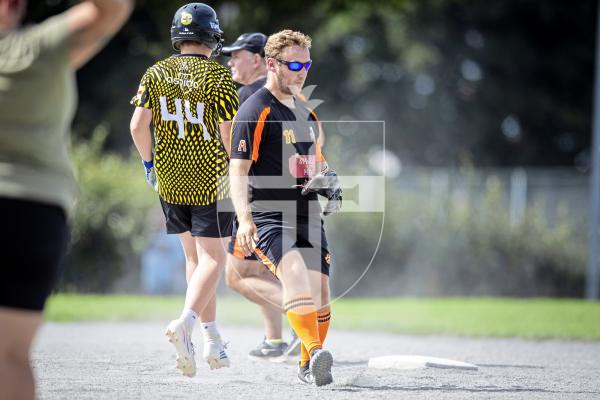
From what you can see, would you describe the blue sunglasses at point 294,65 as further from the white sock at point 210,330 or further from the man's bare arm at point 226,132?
the white sock at point 210,330

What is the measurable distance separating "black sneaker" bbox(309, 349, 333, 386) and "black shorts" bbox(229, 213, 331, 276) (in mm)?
629

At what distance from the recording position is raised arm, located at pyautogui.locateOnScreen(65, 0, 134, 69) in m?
3.88

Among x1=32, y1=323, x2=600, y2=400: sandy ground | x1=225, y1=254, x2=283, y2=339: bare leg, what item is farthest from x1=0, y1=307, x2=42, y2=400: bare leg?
x1=225, y1=254, x2=283, y2=339: bare leg

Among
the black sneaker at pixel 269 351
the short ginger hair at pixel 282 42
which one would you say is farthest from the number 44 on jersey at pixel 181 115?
the black sneaker at pixel 269 351

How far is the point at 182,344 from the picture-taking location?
627 cm

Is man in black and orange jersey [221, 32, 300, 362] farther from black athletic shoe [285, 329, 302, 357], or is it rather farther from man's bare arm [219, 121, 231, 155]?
man's bare arm [219, 121, 231, 155]

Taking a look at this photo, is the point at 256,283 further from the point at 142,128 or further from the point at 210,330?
the point at 142,128

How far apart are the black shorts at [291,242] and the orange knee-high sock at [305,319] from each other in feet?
0.90

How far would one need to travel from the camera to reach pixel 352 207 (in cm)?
2047

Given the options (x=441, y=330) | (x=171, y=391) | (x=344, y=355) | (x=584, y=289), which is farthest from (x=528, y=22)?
(x=171, y=391)

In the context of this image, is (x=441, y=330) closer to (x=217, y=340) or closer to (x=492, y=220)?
(x=217, y=340)

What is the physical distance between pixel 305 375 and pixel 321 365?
0.35m

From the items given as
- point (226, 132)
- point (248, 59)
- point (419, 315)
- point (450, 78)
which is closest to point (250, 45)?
point (248, 59)

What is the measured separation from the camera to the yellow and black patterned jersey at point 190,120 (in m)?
6.57
